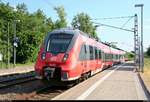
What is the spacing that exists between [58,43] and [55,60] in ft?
3.85

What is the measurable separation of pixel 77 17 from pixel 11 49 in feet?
168

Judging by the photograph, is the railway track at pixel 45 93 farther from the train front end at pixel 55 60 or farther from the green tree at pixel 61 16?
the green tree at pixel 61 16

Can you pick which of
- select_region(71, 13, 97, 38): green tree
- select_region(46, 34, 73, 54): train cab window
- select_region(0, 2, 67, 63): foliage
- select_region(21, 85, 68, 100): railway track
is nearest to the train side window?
select_region(46, 34, 73, 54): train cab window

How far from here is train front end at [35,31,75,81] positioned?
19.0m

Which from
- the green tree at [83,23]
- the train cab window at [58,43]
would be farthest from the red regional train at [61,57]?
the green tree at [83,23]

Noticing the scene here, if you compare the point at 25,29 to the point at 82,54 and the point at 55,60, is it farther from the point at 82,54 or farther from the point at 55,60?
the point at 55,60

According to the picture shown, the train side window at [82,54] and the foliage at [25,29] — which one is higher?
the foliage at [25,29]

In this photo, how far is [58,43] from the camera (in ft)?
65.7

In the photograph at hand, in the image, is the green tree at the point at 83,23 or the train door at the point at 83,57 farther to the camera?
the green tree at the point at 83,23

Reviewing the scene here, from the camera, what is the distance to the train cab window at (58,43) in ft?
64.7

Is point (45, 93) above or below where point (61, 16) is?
below

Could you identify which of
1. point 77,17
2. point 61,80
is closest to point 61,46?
point 61,80

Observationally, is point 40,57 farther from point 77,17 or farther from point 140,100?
point 77,17

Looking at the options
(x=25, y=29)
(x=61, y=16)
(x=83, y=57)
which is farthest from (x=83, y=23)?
(x=83, y=57)
